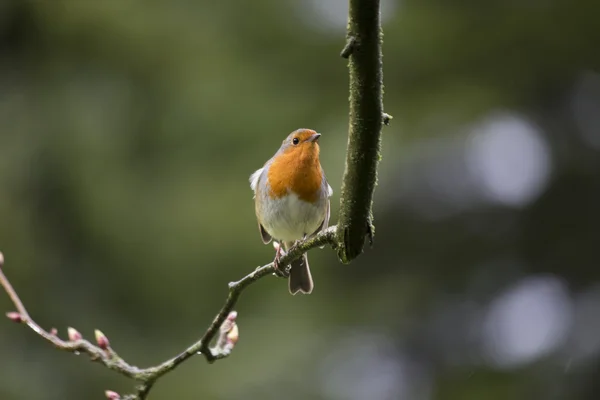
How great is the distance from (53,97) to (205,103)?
1753mm

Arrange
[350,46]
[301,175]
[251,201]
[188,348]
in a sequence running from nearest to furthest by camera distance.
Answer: [350,46] < [188,348] < [301,175] < [251,201]

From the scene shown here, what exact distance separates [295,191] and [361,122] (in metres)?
2.01

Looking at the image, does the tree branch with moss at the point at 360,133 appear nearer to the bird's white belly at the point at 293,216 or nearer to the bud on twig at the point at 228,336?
the bud on twig at the point at 228,336

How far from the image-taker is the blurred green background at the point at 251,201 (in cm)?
673

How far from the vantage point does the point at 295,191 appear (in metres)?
3.56

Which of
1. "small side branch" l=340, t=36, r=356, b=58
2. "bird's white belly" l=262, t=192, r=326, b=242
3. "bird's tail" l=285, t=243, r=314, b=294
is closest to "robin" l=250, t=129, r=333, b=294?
"bird's white belly" l=262, t=192, r=326, b=242

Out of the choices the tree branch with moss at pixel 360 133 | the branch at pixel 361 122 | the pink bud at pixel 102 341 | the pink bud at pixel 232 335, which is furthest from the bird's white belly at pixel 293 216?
the branch at pixel 361 122

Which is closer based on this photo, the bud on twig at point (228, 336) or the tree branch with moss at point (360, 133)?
the tree branch with moss at point (360, 133)

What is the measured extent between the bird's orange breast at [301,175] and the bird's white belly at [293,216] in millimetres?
32

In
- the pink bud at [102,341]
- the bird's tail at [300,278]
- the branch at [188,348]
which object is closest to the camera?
the branch at [188,348]

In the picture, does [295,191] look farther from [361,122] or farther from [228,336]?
[361,122]

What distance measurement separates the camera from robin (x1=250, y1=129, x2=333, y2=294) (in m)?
3.55

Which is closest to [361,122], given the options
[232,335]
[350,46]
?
[350,46]

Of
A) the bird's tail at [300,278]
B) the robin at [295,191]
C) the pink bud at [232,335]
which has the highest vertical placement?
the robin at [295,191]
